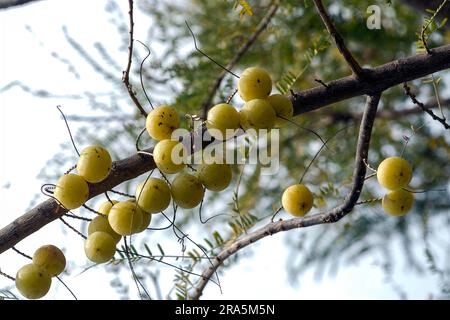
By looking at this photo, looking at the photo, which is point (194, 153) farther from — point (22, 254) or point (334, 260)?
point (334, 260)

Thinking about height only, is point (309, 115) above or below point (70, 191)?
above

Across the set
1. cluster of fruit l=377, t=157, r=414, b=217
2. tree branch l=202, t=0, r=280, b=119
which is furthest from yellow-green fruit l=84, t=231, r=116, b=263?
tree branch l=202, t=0, r=280, b=119

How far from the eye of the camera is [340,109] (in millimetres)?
1477

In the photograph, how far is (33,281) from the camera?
55cm

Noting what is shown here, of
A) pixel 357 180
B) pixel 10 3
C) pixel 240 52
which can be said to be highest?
pixel 240 52

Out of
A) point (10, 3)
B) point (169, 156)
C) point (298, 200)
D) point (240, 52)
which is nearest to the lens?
point (169, 156)

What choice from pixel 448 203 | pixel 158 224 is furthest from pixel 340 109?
pixel 158 224

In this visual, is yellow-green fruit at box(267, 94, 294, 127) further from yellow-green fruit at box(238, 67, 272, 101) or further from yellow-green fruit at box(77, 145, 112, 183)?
yellow-green fruit at box(77, 145, 112, 183)

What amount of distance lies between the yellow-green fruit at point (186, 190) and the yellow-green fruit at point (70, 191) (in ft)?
0.26

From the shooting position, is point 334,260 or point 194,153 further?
point 334,260

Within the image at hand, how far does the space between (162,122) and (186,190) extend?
6 cm

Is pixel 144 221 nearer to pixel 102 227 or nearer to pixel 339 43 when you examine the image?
pixel 102 227

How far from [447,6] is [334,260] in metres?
0.62

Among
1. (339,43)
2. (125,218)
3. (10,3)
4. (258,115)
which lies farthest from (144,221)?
(10,3)
